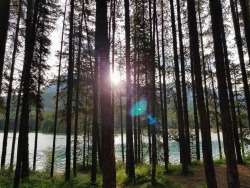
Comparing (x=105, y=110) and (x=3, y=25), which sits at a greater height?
(x=3, y=25)

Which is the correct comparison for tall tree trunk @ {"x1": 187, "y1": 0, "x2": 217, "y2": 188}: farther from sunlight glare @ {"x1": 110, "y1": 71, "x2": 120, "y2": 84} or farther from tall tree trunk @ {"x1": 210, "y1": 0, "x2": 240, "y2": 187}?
sunlight glare @ {"x1": 110, "y1": 71, "x2": 120, "y2": 84}

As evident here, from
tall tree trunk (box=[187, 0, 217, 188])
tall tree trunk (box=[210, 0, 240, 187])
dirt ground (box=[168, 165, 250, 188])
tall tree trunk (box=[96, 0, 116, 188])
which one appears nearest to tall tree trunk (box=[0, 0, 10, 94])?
tall tree trunk (box=[96, 0, 116, 188])

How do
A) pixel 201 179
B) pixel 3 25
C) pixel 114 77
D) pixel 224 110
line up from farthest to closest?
1. pixel 114 77
2. pixel 201 179
3. pixel 3 25
4. pixel 224 110

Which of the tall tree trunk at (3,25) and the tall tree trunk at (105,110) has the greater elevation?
the tall tree trunk at (3,25)

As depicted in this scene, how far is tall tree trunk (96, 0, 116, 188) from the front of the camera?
15.1ft

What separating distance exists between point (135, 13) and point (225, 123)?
9.19 meters

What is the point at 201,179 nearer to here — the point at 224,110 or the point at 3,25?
the point at 224,110

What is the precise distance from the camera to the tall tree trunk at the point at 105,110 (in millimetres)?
4605

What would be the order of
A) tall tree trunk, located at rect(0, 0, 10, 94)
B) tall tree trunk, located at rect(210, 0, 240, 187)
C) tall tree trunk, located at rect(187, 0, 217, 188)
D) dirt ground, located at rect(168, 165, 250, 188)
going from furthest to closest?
dirt ground, located at rect(168, 165, 250, 188)
tall tree trunk, located at rect(0, 0, 10, 94)
tall tree trunk, located at rect(210, 0, 240, 187)
tall tree trunk, located at rect(187, 0, 217, 188)

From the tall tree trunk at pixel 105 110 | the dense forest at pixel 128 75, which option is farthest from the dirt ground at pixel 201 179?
the tall tree trunk at pixel 105 110

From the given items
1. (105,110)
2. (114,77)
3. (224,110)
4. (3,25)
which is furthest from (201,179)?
(3,25)

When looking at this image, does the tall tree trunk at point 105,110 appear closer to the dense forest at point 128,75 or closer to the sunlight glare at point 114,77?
the dense forest at point 128,75

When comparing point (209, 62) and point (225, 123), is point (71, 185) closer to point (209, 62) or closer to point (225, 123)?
point (225, 123)

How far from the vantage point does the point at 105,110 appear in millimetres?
4723
